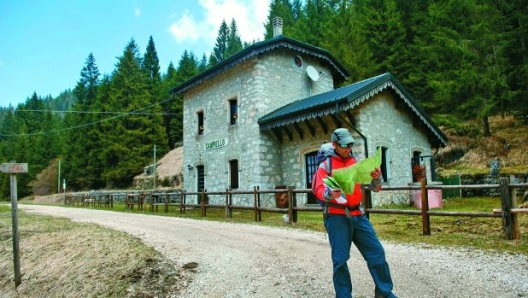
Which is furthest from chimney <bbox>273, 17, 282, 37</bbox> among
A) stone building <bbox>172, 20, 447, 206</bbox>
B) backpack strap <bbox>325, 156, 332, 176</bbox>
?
backpack strap <bbox>325, 156, 332, 176</bbox>

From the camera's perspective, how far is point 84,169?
36.7 m

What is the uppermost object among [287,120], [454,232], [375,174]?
[287,120]

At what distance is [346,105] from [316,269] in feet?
24.1

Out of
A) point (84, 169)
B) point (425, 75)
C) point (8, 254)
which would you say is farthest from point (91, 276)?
point (84, 169)

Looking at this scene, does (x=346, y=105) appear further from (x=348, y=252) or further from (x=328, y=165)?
(x=348, y=252)

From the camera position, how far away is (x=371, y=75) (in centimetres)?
2306

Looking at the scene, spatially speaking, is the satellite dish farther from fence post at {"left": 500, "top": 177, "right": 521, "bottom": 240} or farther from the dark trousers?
the dark trousers

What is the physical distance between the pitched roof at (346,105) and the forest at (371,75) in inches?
251

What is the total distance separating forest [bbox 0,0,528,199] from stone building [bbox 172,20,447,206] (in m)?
6.16

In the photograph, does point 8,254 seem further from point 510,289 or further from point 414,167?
point 414,167

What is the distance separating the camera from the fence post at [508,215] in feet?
19.2

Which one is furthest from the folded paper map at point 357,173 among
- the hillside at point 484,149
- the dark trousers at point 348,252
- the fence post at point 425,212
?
the hillside at point 484,149

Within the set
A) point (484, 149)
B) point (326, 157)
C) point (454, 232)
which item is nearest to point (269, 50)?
point (454, 232)

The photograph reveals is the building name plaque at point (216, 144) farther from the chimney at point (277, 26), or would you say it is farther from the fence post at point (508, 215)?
the fence post at point (508, 215)
